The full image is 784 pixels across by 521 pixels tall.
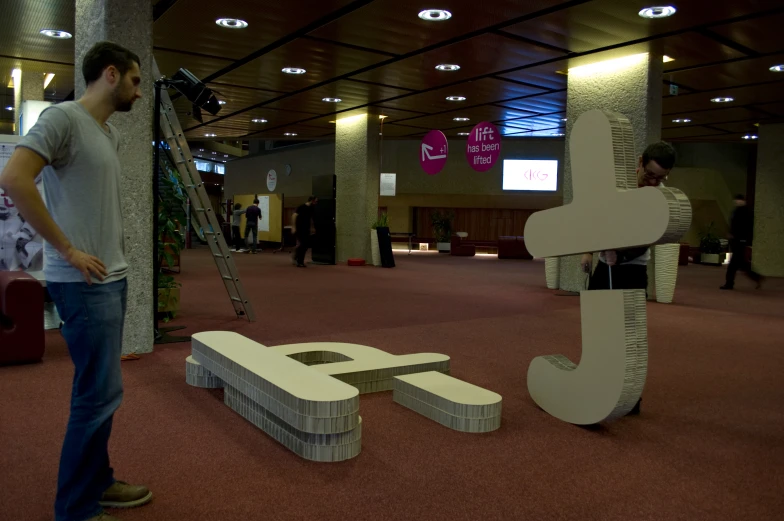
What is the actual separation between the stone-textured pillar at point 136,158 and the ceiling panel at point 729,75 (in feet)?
25.2

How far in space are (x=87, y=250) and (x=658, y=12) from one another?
21.2ft

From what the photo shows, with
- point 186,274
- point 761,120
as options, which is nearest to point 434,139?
point 186,274

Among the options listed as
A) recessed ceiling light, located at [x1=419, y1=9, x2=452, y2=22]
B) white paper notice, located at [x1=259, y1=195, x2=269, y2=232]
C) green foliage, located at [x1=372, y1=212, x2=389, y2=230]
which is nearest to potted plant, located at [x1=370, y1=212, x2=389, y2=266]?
green foliage, located at [x1=372, y1=212, x2=389, y2=230]

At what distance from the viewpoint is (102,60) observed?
6.93ft

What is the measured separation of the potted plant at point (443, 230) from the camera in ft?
68.4

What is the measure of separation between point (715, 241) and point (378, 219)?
32.0 ft

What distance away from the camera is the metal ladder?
19.0ft

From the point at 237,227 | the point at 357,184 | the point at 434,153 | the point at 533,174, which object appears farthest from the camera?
the point at 533,174

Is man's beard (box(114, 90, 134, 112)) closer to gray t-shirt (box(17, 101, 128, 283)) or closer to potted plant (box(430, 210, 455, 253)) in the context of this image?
gray t-shirt (box(17, 101, 128, 283))

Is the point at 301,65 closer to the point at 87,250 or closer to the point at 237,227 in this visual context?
the point at 87,250

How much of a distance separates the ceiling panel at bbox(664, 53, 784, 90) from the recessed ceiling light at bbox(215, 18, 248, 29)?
245 inches

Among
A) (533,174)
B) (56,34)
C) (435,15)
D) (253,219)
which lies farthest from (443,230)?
(56,34)

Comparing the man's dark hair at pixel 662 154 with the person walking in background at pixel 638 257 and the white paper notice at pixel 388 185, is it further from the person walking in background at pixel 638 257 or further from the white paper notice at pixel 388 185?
the white paper notice at pixel 388 185

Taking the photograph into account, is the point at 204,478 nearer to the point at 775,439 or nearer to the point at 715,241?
the point at 775,439
